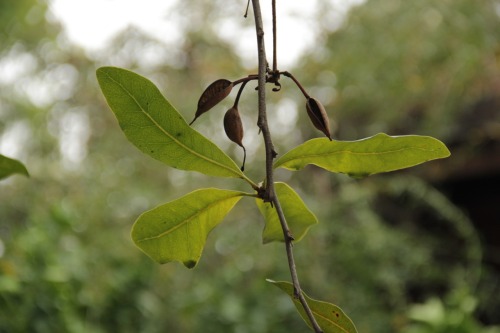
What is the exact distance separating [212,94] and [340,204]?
6.84ft

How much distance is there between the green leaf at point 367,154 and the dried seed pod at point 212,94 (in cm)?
6

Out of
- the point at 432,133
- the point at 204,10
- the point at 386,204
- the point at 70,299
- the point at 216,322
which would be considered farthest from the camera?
the point at 204,10

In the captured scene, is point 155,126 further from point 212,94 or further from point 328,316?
point 328,316

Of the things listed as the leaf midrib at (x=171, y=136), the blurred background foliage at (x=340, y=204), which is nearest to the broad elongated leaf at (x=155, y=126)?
the leaf midrib at (x=171, y=136)

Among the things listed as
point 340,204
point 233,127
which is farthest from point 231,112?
point 340,204

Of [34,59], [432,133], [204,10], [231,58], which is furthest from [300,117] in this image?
[34,59]

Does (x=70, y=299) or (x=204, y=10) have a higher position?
(x=204, y=10)

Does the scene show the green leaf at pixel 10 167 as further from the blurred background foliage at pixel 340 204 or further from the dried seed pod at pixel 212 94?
the blurred background foliage at pixel 340 204

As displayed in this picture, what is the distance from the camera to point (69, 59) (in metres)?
3.88

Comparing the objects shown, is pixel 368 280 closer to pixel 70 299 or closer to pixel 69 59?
pixel 70 299

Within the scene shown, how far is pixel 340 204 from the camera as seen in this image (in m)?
2.45

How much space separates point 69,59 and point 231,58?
1.14 m

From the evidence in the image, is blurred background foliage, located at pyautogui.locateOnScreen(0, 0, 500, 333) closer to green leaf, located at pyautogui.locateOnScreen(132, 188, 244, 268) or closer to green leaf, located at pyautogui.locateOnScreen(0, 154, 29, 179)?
green leaf, located at pyautogui.locateOnScreen(0, 154, 29, 179)

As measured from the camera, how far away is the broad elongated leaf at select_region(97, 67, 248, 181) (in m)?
0.38
